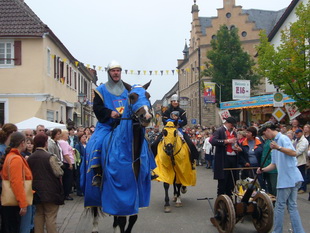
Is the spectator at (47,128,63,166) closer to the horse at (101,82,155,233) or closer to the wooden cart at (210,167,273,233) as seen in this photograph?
the horse at (101,82,155,233)

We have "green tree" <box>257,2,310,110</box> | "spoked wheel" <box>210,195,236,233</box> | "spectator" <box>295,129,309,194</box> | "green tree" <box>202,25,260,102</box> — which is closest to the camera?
"spoked wheel" <box>210,195,236,233</box>

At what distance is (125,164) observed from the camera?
5.26 metres

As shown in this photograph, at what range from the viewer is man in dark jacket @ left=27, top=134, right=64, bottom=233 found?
221 inches

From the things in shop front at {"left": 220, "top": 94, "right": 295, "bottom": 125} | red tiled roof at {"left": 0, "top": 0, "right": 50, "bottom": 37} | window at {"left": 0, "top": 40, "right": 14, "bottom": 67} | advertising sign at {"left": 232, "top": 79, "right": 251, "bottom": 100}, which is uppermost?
red tiled roof at {"left": 0, "top": 0, "right": 50, "bottom": 37}

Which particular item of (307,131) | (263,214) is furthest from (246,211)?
(307,131)

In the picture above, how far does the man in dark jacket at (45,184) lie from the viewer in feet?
18.4

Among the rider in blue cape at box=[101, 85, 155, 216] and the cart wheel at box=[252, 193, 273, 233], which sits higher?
the rider in blue cape at box=[101, 85, 155, 216]

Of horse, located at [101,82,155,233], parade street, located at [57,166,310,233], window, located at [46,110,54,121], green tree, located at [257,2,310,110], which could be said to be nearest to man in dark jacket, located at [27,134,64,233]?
horse, located at [101,82,155,233]

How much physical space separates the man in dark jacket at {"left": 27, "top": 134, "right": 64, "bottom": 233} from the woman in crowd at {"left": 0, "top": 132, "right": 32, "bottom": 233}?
0.25 m

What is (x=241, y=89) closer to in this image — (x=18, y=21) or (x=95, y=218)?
(x=18, y=21)

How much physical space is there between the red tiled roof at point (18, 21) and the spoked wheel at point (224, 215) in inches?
627

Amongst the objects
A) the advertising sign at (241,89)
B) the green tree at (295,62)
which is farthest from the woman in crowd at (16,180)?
the advertising sign at (241,89)

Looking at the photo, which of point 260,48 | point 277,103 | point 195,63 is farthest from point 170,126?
point 195,63

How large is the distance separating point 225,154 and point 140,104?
3366 mm
